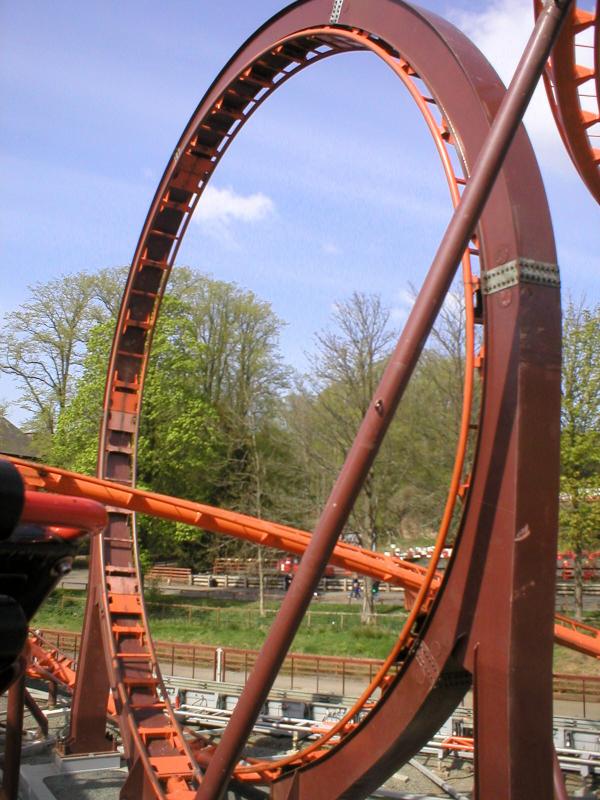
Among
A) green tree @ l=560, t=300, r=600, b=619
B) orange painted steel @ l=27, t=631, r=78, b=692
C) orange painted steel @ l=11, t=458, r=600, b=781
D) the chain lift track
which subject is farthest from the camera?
green tree @ l=560, t=300, r=600, b=619

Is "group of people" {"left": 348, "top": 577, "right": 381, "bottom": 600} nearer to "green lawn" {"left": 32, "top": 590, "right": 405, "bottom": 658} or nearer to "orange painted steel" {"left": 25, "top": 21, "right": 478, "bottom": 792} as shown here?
"green lawn" {"left": 32, "top": 590, "right": 405, "bottom": 658}

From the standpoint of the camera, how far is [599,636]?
818cm

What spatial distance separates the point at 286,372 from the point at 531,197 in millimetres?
29780

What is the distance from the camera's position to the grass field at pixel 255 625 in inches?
811

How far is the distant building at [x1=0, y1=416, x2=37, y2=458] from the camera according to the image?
30788 millimetres

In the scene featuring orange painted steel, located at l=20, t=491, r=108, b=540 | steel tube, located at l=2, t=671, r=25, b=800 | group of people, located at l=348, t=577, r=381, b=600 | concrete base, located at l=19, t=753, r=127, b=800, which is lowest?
concrete base, located at l=19, t=753, r=127, b=800

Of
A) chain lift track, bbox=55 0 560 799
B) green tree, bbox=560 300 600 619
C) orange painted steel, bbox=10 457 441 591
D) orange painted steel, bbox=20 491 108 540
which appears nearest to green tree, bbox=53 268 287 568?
green tree, bbox=560 300 600 619

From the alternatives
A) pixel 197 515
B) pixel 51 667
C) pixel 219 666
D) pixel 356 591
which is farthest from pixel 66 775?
pixel 356 591

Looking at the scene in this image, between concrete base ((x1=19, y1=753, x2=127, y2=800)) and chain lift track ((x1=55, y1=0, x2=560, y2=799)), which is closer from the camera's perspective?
chain lift track ((x1=55, y1=0, x2=560, y2=799))

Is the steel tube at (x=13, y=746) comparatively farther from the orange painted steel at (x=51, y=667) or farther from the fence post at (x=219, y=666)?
the fence post at (x=219, y=666)

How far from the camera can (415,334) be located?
5023mm

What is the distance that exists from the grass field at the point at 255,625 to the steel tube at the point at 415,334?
1515 centimetres

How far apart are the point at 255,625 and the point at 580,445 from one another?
9.84m

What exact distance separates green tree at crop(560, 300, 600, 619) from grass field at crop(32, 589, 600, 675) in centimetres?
259
